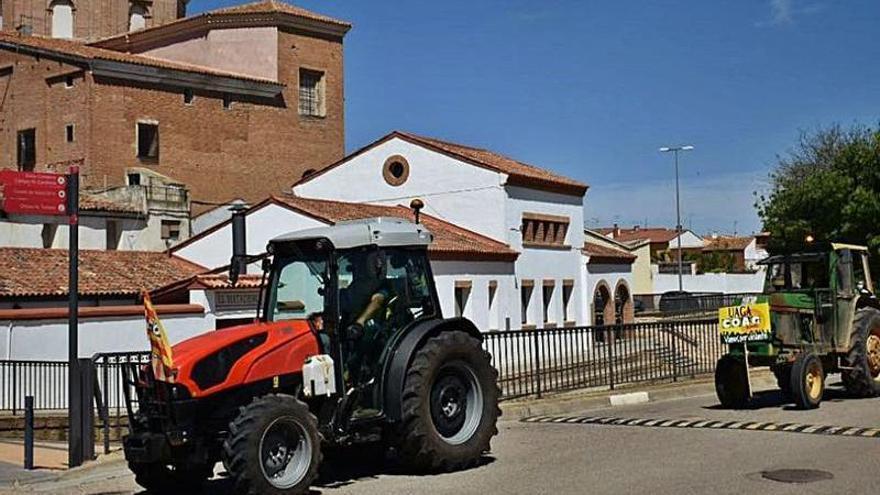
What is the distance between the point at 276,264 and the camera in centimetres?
1104

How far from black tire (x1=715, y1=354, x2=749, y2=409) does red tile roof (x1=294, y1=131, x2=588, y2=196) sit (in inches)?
692

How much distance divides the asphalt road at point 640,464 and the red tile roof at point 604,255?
79.4ft

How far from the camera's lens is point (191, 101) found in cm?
4572

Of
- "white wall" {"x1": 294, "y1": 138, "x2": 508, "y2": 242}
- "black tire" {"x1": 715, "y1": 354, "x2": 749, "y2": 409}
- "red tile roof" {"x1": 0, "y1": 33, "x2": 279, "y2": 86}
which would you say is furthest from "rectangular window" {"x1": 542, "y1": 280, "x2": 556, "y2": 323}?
"black tire" {"x1": 715, "y1": 354, "x2": 749, "y2": 409}

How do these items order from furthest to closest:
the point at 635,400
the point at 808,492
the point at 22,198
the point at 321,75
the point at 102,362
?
1. the point at 321,75
2. the point at 635,400
3. the point at 102,362
4. the point at 22,198
5. the point at 808,492

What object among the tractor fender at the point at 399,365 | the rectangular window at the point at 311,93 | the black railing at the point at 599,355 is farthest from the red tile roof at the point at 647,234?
the tractor fender at the point at 399,365

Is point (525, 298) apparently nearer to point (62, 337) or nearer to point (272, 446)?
point (62, 337)

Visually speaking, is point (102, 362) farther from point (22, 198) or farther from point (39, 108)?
point (39, 108)

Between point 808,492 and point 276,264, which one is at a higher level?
point 276,264

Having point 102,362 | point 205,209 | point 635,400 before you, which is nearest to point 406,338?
point 102,362

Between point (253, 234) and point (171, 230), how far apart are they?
431 inches

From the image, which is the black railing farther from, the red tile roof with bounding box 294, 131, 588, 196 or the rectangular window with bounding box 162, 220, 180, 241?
the rectangular window with bounding box 162, 220, 180, 241

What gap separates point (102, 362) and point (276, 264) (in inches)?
149

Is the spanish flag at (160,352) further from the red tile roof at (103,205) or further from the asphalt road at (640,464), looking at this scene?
the red tile roof at (103,205)
